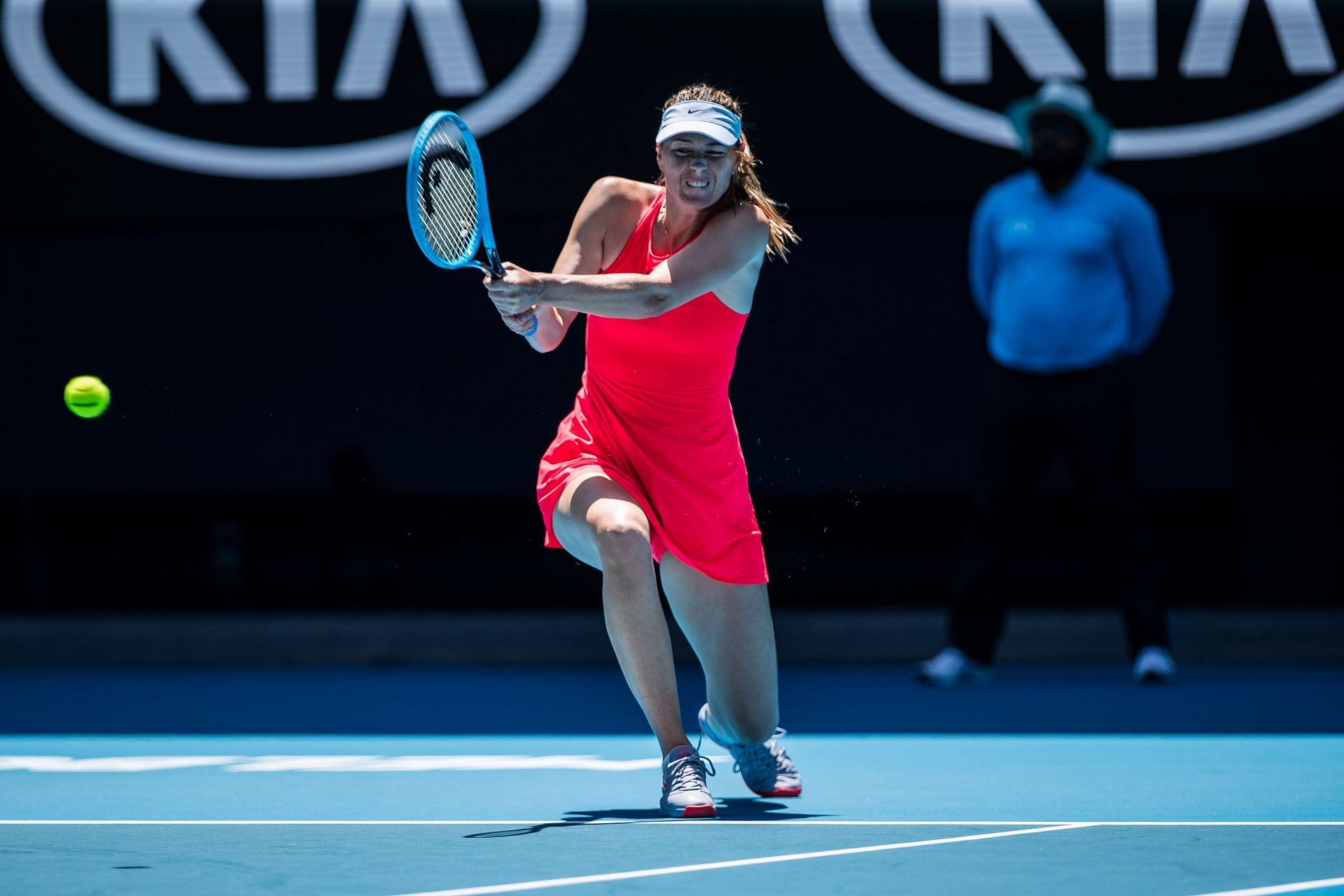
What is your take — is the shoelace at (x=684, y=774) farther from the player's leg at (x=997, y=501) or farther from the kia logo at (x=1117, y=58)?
the kia logo at (x=1117, y=58)

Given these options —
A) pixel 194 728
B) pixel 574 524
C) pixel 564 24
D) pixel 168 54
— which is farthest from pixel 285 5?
pixel 574 524

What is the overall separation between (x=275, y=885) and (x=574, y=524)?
1231 mm

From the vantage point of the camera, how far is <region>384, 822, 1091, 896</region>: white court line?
10.8ft

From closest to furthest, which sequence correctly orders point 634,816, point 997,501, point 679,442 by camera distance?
point 634,816
point 679,442
point 997,501

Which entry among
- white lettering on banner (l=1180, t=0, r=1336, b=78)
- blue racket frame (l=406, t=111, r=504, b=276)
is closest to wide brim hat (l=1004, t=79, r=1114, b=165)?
white lettering on banner (l=1180, t=0, r=1336, b=78)

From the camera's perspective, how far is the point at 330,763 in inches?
207

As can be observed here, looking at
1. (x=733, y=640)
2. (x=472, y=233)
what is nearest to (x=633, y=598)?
(x=733, y=640)

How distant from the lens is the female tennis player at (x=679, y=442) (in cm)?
433

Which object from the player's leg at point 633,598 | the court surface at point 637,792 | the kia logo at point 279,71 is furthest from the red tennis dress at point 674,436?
the kia logo at point 279,71

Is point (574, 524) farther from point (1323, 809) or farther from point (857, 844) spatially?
point (1323, 809)

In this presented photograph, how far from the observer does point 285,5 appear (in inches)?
284

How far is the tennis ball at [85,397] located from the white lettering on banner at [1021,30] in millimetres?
3106

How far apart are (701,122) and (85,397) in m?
3.11

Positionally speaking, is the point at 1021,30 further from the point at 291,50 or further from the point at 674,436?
the point at 674,436
